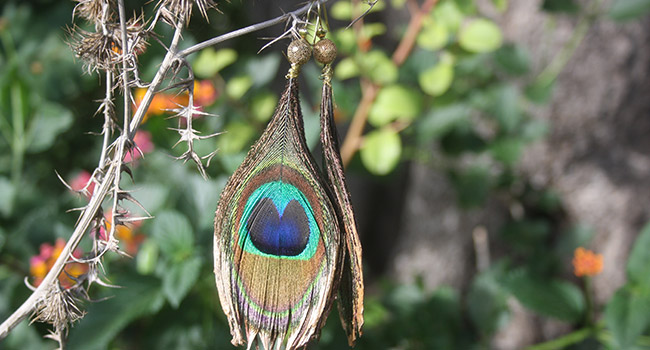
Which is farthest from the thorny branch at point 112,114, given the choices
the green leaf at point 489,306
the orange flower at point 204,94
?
the green leaf at point 489,306

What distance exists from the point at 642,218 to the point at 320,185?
1.51 metres

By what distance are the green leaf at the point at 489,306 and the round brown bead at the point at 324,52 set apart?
0.74 meters

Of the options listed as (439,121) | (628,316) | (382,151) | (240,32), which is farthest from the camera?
(439,121)

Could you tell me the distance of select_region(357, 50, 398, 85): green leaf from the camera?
961 millimetres

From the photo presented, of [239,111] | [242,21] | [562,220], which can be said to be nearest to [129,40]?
[239,111]

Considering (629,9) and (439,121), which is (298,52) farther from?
(629,9)

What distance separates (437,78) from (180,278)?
57cm

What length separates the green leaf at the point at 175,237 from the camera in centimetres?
73

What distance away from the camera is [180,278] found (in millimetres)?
683

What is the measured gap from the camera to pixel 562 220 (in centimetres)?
162

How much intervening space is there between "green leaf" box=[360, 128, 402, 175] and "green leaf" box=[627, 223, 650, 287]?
1.38 feet

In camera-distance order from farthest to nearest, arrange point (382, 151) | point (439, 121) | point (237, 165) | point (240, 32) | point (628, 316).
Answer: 1. point (439, 121)
2. point (382, 151)
3. point (628, 316)
4. point (237, 165)
5. point (240, 32)

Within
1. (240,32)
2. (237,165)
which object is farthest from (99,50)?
(237,165)

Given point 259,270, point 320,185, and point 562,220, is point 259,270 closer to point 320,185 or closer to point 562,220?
point 320,185
